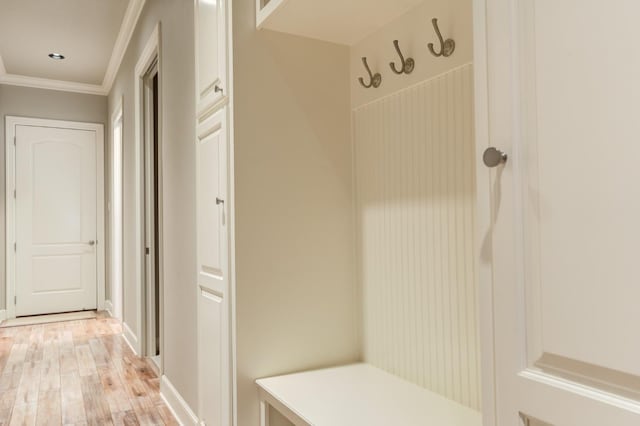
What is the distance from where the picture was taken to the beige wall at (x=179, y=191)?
93.6 inches

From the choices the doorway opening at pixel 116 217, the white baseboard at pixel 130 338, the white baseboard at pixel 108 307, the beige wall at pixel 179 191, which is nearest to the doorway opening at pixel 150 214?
the white baseboard at pixel 130 338

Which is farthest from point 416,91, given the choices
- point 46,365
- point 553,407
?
point 46,365

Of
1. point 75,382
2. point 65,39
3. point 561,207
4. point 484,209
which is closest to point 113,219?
point 65,39

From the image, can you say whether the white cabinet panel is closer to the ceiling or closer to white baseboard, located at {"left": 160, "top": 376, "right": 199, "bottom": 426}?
white baseboard, located at {"left": 160, "top": 376, "right": 199, "bottom": 426}

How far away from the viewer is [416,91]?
5.31ft

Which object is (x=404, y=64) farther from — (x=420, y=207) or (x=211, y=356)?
(x=211, y=356)

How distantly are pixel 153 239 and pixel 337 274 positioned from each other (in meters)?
2.23

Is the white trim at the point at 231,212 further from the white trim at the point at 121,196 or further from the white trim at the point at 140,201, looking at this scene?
the white trim at the point at 121,196

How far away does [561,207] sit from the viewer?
0.73 metres

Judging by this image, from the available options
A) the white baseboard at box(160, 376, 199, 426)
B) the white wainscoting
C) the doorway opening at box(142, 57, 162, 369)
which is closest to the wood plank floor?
the white baseboard at box(160, 376, 199, 426)

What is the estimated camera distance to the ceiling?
12.3 feet

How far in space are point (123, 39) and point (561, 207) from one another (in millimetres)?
4502

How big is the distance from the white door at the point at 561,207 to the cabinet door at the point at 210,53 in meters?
1.18

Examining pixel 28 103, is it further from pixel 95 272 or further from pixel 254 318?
pixel 254 318
